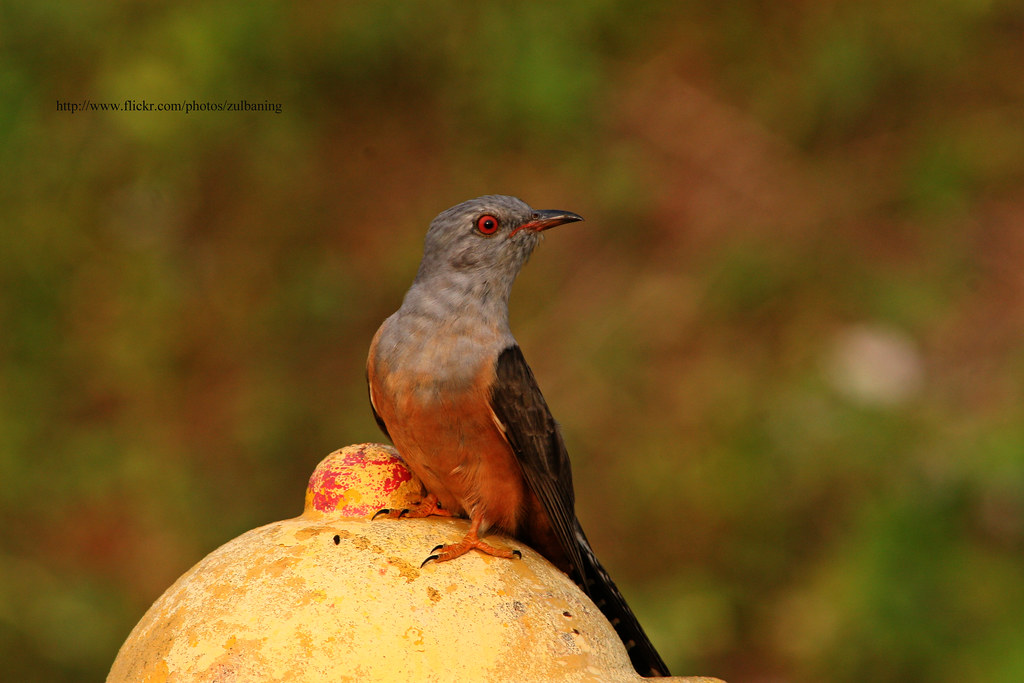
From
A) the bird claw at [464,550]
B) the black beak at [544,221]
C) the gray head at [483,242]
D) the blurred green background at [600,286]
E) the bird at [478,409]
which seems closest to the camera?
the bird claw at [464,550]

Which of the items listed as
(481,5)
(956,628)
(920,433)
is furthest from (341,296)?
(956,628)

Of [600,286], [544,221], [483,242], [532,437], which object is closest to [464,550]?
[532,437]

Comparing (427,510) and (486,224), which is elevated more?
(486,224)

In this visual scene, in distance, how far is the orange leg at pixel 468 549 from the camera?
3842 millimetres

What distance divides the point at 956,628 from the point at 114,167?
7859mm

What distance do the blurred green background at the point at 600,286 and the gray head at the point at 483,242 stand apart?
14.8ft

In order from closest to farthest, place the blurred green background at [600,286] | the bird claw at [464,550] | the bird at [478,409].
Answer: the bird claw at [464,550] < the bird at [478,409] < the blurred green background at [600,286]

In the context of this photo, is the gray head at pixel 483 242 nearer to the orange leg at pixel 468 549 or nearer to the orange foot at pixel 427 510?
the orange foot at pixel 427 510

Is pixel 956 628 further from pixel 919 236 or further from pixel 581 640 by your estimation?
pixel 581 640

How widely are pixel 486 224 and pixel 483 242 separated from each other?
0.08 metres

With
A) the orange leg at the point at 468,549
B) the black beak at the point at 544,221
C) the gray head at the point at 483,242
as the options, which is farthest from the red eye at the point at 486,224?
the orange leg at the point at 468,549

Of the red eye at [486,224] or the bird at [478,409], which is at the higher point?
the red eye at [486,224]

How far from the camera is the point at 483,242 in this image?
4836 mm

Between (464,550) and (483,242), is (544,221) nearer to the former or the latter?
(483,242)
